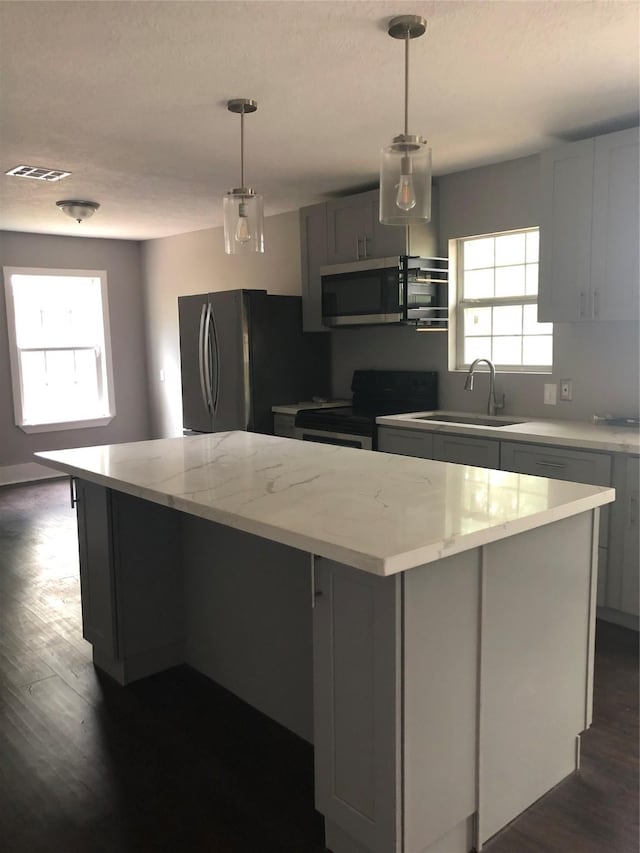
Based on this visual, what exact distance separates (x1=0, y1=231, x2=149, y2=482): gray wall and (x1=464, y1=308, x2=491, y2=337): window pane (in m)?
4.04

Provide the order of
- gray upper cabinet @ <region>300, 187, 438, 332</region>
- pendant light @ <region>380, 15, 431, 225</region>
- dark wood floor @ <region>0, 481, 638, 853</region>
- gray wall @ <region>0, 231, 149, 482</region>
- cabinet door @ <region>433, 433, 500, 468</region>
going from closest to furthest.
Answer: dark wood floor @ <region>0, 481, 638, 853</region> → pendant light @ <region>380, 15, 431, 225</region> → cabinet door @ <region>433, 433, 500, 468</region> → gray upper cabinet @ <region>300, 187, 438, 332</region> → gray wall @ <region>0, 231, 149, 482</region>

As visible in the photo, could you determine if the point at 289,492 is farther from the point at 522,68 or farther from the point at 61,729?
the point at 522,68

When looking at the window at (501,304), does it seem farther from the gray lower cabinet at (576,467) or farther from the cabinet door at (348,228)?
the gray lower cabinet at (576,467)

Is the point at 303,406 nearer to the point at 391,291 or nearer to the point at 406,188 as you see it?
the point at 391,291

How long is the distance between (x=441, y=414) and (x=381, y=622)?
115 inches

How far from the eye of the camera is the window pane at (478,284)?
433 cm

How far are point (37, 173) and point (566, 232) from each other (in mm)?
3034

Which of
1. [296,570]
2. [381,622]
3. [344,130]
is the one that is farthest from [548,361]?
[381,622]

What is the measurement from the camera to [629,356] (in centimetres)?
357

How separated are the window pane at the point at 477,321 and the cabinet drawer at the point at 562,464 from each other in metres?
1.13

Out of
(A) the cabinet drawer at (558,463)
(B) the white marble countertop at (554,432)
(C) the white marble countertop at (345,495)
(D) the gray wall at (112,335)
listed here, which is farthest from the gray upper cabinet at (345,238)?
(D) the gray wall at (112,335)

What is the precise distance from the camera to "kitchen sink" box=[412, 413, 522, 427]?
13.2 ft

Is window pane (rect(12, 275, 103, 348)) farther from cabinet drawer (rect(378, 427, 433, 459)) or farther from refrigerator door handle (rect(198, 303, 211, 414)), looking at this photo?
cabinet drawer (rect(378, 427, 433, 459))

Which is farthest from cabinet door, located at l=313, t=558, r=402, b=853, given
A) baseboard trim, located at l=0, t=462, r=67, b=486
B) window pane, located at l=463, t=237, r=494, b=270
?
baseboard trim, located at l=0, t=462, r=67, b=486
